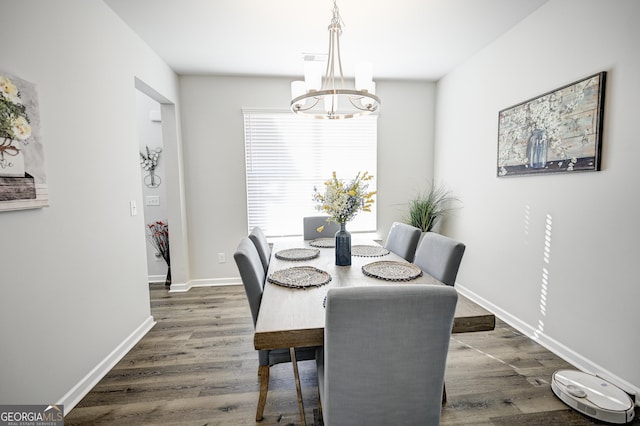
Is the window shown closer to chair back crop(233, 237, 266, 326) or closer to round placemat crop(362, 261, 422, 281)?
round placemat crop(362, 261, 422, 281)

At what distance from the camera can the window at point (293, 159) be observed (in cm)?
374

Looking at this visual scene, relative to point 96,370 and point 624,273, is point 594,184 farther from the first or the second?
point 96,370

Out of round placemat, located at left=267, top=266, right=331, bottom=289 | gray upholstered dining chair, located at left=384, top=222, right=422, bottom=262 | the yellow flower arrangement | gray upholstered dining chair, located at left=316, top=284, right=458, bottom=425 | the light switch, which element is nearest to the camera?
gray upholstered dining chair, located at left=316, top=284, right=458, bottom=425

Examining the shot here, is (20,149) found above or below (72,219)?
above

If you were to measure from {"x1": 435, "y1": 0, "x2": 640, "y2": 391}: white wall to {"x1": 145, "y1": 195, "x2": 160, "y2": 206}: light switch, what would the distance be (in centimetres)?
380

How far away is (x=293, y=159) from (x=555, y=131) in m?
2.63

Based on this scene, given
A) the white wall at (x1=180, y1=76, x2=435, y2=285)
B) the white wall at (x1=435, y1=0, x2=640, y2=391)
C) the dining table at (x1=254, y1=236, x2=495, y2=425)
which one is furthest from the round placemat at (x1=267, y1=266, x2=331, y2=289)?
the white wall at (x1=180, y1=76, x2=435, y2=285)

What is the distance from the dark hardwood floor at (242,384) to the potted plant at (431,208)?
134 cm

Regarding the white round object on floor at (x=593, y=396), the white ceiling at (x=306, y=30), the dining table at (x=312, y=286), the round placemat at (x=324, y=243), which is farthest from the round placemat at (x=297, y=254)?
the white ceiling at (x=306, y=30)

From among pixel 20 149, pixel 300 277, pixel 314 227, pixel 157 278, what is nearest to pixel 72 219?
pixel 20 149

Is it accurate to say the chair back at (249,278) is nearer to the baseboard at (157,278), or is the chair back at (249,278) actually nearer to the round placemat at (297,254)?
the round placemat at (297,254)

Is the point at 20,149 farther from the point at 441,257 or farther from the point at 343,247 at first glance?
the point at 441,257

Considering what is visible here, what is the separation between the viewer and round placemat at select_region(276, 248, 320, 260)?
2199 millimetres

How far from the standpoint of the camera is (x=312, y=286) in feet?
5.24
